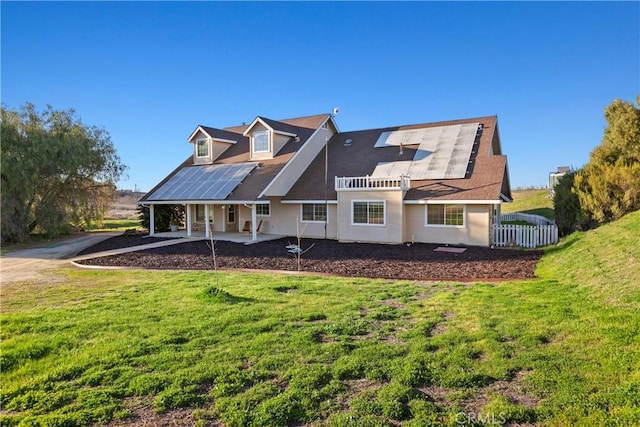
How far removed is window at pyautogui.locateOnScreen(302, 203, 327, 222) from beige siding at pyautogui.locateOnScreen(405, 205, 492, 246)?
15.1 ft

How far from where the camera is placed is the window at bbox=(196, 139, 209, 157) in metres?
25.7

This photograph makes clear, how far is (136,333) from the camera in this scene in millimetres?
5746

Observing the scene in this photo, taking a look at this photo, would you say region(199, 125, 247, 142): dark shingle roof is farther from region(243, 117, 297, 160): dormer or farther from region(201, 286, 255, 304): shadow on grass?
region(201, 286, 255, 304): shadow on grass

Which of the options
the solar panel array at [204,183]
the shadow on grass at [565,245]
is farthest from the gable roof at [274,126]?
the shadow on grass at [565,245]

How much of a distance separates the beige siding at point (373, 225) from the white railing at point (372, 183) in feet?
0.70

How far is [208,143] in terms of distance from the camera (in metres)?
25.5

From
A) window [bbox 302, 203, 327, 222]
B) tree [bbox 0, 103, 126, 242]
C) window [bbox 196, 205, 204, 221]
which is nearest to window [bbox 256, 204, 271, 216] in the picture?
window [bbox 302, 203, 327, 222]

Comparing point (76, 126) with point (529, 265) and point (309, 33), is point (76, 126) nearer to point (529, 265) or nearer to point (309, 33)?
point (309, 33)

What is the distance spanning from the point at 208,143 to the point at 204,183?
14.0 ft

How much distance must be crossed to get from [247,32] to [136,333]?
13.5 meters

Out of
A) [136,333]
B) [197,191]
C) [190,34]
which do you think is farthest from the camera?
[197,191]

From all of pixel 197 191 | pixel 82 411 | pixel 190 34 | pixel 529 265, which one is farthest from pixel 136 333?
pixel 197 191

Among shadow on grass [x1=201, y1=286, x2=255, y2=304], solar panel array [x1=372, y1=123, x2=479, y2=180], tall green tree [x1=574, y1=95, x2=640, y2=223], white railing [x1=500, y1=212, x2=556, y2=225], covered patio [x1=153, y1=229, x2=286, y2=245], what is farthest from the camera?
white railing [x1=500, y1=212, x2=556, y2=225]

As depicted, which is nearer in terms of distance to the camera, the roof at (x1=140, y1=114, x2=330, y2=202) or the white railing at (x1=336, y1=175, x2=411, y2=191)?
the white railing at (x1=336, y1=175, x2=411, y2=191)
